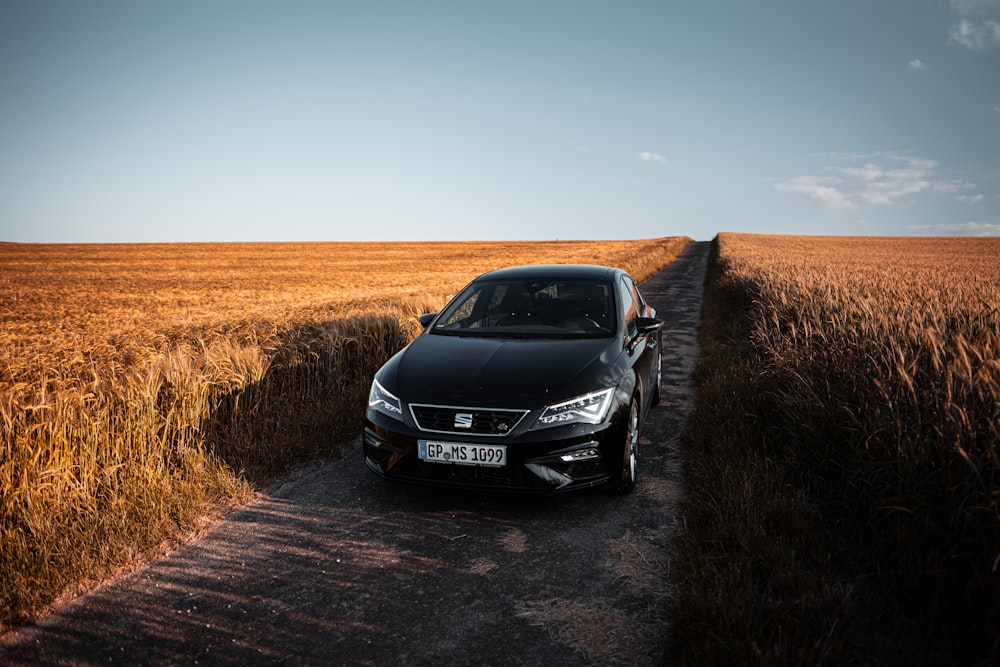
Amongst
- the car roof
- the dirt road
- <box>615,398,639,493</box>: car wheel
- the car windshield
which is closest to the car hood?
the car windshield

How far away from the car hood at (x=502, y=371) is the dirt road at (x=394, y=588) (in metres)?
0.82

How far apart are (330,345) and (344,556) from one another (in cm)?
341

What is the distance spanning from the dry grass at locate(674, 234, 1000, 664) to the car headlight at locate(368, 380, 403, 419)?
194 centimetres

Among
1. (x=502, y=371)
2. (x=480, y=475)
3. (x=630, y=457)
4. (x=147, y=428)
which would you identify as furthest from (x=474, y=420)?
(x=147, y=428)

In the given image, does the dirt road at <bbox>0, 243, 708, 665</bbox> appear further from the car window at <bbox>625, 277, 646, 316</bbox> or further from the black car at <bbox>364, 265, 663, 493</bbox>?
the car window at <bbox>625, 277, 646, 316</bbox>

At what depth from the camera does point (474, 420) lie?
358cm

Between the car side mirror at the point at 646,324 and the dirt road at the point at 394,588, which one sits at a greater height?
the car side mirror at the point at 646,324

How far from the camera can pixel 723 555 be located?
9.53 feet

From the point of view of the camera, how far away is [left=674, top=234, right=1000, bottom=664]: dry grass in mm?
2348

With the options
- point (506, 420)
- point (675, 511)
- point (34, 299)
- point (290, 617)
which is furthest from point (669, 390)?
point (34, 299)

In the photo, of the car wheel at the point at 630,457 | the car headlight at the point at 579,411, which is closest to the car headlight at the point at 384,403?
the car headlight at the point at 579,411

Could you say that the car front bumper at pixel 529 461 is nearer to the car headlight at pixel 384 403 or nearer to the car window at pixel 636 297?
the car headlight at pixel 384 403

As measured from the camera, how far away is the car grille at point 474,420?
11.7 feet

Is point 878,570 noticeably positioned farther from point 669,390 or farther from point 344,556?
point 669,390
